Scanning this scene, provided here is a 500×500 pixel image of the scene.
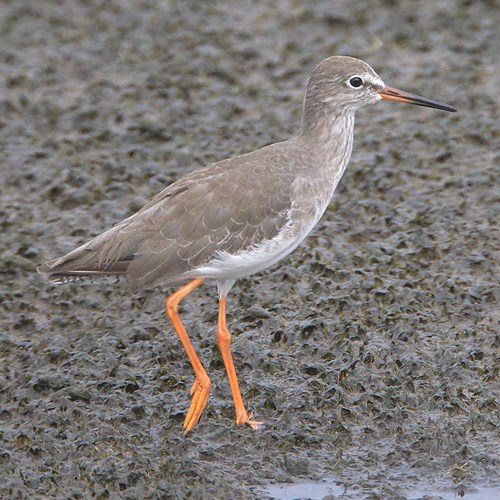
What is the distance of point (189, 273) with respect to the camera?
7.46 meters

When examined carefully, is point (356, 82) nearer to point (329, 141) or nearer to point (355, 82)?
point (355, 82)

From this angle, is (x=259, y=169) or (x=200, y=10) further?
(x=200, y=10)

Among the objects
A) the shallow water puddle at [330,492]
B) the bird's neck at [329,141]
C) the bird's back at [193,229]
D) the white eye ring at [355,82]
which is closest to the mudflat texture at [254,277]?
the shallow water puddle at [330,492]

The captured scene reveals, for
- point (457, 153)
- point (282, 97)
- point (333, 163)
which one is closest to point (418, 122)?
point (457, 153)

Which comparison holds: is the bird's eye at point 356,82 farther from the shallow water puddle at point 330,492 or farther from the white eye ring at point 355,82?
the shallow water puddle at point 330,492

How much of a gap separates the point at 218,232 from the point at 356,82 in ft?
5.21

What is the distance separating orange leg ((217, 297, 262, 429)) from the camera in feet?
24.6

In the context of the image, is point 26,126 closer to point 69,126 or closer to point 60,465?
point 69,126

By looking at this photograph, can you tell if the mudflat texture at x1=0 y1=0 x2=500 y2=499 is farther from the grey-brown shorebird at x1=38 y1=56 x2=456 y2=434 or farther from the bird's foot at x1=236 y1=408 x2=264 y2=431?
the grey-brown shorebird at x1=38 y1=56 x2=456 y2=434

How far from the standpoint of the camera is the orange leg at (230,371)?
296 inches

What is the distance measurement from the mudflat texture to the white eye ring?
5.88ft

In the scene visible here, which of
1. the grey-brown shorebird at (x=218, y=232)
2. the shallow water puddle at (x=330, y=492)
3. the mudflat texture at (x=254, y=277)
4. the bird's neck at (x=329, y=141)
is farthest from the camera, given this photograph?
the bird's neck at (x=329, y=141)

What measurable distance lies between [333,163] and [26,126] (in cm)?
459

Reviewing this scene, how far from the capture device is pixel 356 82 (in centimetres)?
794
